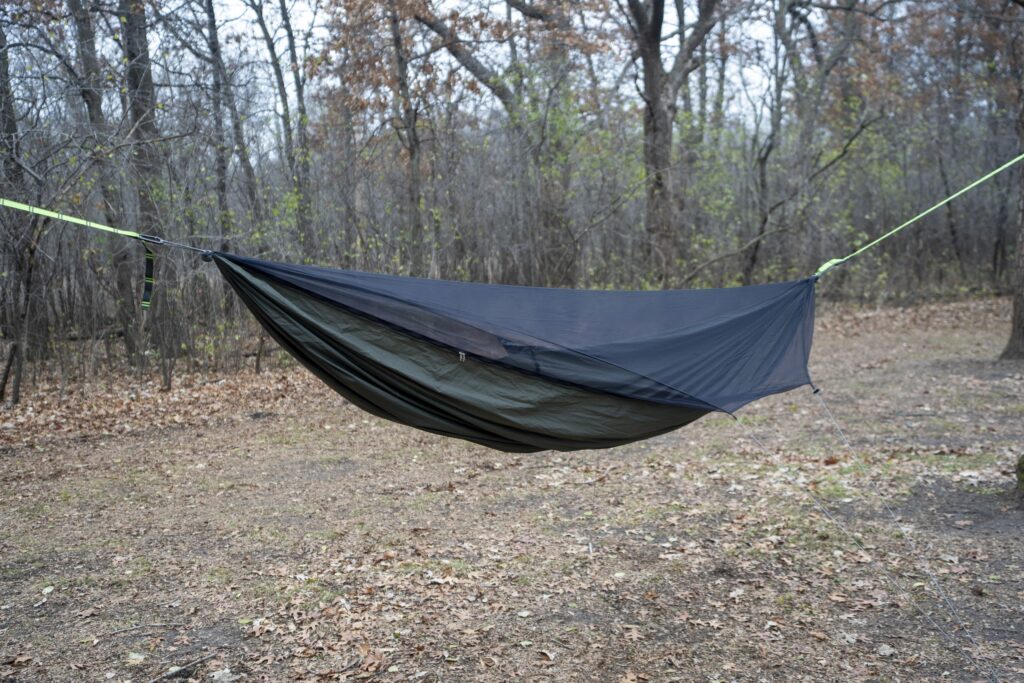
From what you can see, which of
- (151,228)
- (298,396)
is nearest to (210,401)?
(298,396)

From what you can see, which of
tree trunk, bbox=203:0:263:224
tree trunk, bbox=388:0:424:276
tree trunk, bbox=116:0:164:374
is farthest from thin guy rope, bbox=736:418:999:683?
tree trunk, bbox=203:0:263:224

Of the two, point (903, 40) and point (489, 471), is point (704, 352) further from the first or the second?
point (903, 40)

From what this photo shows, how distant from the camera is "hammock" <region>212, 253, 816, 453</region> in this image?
3332 millimetres

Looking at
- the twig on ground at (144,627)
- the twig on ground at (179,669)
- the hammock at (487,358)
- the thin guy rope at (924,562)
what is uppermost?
the hammock at (487,358)

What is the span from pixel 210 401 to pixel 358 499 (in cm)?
320

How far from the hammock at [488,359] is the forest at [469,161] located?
387 cm

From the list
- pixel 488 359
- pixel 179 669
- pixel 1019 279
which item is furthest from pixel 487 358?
pixel 1019 279

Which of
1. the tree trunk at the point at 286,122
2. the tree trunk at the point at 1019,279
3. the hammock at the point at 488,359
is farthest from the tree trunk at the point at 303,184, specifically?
the tree trunk at the point at 1019,279

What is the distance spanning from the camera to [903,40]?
45.4ft

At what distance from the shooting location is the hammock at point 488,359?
3.33 m

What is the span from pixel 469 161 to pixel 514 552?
646 centimetres

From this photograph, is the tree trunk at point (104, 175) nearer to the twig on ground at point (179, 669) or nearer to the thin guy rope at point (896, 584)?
the twig on ground at point (179, 669)

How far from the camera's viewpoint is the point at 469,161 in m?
9.61

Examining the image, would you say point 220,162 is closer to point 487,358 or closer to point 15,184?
point 15,184
